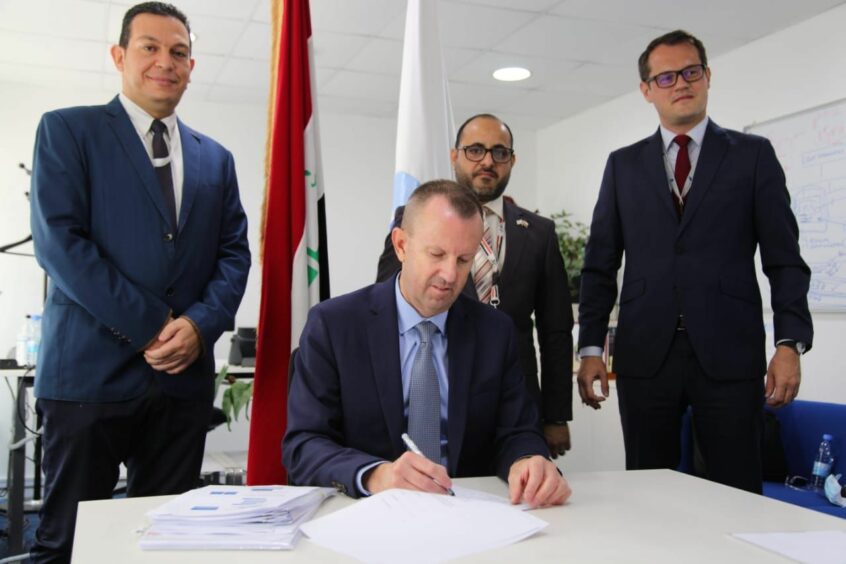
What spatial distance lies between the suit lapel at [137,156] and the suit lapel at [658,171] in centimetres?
142

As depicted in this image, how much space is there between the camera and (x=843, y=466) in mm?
3625

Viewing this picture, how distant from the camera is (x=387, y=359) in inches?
69.1

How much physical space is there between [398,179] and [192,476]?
3.84 ft

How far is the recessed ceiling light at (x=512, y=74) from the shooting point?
18.0ft

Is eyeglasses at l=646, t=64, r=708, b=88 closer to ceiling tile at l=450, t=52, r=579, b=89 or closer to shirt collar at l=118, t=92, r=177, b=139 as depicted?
shirt collar at l=118, t=92, r=177, b=139

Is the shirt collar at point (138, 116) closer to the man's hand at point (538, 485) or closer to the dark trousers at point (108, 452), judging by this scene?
the dark trousers at point (108, 452)

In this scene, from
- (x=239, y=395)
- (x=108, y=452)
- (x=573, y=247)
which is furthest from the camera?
(x=573, y=247)

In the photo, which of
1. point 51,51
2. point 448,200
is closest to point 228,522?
point 448,200

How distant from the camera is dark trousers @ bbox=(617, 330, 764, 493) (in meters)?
2.20

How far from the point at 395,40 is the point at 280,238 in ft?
8.83

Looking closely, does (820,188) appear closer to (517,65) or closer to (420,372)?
(517,65)

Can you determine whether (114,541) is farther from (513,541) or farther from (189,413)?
(189,413)

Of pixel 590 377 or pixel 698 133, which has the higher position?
pixel 698 133

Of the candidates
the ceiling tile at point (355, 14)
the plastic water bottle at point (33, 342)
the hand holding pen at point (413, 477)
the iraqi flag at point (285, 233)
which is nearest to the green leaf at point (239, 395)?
the plastic water bottle at point (33, 342)
